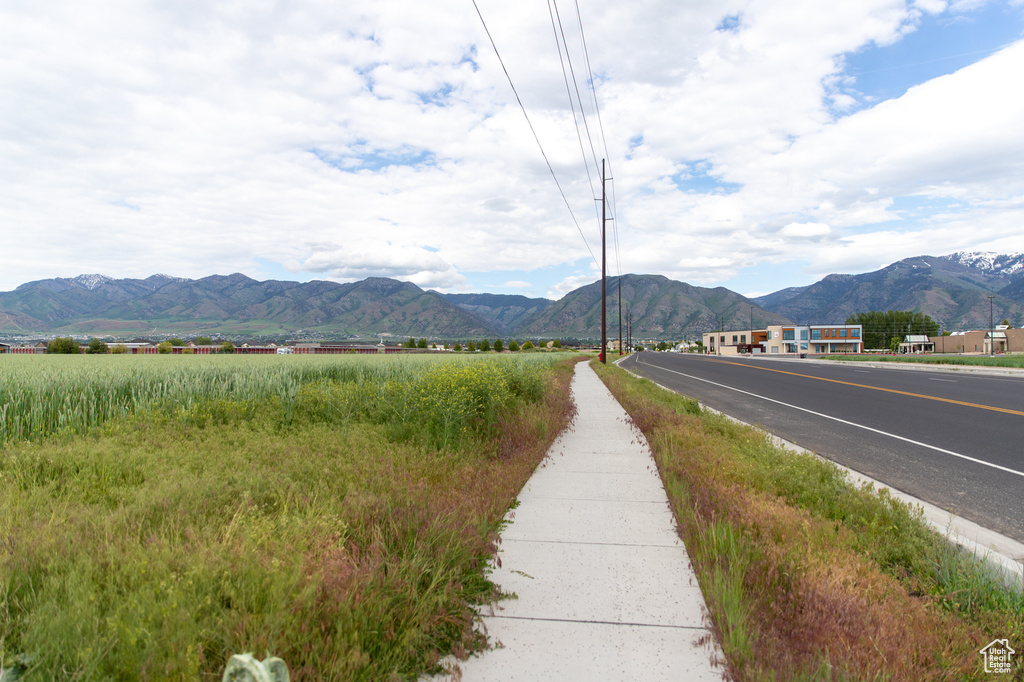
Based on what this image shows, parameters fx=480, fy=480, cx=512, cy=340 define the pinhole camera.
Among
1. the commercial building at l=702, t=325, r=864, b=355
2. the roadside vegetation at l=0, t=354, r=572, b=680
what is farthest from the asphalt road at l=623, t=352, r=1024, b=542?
the commercial building at l=702, t=325, r=864, b=355

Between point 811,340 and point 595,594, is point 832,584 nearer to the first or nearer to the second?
point 595,594

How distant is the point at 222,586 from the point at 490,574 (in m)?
1.70

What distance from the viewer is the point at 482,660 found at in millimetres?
2570

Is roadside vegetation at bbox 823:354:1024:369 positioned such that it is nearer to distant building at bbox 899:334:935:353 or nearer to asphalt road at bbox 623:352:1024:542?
asphalt road at bbox 623:352:1024:542

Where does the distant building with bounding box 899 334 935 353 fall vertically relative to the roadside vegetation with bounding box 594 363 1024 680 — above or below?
below

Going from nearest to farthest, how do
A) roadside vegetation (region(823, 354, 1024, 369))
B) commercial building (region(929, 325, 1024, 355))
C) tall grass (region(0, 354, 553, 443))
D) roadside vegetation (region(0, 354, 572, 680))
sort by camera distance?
roadside vegetation (region(0, 354, 572, 680)) < tall grass (region(0, 354, 553, 443)) < roadside vegetation (region(823, 354, 1024, 369)) < commercial building (region(929, 325, 1024, 355))

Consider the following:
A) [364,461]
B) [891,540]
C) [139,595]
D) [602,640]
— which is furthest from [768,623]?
[364,461]

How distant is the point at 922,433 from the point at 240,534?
1162 cm

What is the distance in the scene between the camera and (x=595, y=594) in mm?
3225

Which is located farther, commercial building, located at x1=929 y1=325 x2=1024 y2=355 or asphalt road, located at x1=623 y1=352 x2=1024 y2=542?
commercial building, located at x1=929 y1=325 x2=1024 y2=355

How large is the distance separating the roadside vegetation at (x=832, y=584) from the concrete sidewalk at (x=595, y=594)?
190 mm

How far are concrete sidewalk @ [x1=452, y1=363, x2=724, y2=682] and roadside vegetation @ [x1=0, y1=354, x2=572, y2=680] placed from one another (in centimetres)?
23

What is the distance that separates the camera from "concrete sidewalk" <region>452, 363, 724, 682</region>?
2.52 meters

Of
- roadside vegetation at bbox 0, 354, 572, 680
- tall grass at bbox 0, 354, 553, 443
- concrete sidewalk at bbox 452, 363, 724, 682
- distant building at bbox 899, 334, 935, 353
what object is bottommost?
distant building at bbox 899, 334, 935, 353
